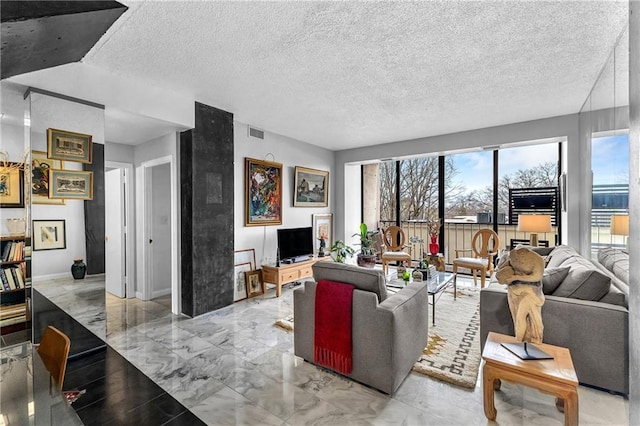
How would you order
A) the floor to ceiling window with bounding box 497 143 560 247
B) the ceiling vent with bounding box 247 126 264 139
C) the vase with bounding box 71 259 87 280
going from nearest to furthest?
1. the vase with bounding box 71 259 87 280
2. the ceiling vent with bounding box 247 126 264 139
3. the floor to ceiling window with bounding box 497 143 560 247

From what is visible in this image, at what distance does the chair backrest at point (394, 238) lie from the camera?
Answer: 5930 millimetres

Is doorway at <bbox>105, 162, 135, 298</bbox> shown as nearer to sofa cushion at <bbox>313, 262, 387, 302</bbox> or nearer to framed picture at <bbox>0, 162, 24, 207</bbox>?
framed picture at <bbox>0, 162, 24, 207</bbox>

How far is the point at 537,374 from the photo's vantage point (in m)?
1.68

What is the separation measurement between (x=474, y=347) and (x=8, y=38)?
4169mm

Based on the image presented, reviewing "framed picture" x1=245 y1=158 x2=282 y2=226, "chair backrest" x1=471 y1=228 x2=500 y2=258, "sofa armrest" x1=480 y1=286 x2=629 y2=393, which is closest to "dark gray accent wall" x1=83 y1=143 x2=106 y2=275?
"framed picture" x1=245 y1=158 x2=282 y2=226

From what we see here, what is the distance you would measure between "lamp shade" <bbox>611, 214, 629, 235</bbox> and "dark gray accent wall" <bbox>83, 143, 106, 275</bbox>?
443 cm

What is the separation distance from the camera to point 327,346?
238 cm

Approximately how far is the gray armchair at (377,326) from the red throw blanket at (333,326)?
0.05 meters

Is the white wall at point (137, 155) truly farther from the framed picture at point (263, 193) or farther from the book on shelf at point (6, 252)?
the book on shelf at point (6, 252)

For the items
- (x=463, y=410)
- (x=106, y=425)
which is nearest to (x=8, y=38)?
(x=106, y=425)

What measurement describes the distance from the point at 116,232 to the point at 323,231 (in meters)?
3.55

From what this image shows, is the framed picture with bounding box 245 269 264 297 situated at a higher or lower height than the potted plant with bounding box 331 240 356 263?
lower

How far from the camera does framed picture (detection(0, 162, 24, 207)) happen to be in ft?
8.27

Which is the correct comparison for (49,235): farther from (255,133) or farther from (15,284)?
(255,133)
